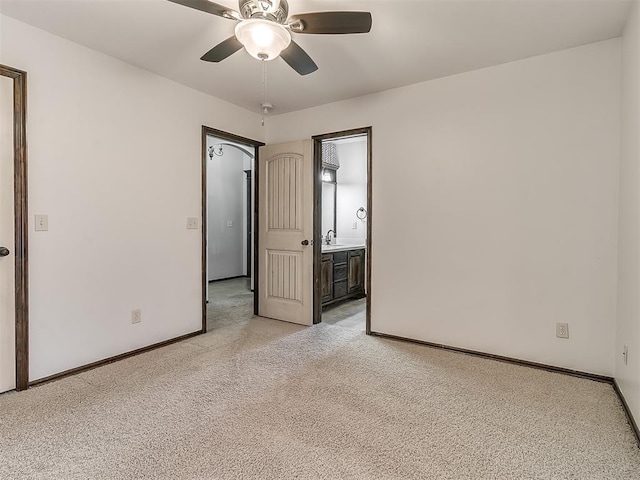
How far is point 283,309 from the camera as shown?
13.5 feet

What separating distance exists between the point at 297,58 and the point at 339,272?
119 inches

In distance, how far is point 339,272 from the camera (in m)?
4.79

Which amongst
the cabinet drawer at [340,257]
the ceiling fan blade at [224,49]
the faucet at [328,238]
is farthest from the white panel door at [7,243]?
the faucet at [328,238]

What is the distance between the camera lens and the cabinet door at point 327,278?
4441mm

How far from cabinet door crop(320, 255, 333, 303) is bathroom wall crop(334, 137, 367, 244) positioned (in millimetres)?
1342

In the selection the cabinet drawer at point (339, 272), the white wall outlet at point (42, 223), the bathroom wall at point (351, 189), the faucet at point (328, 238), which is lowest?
the cabinet drawer at point (339, 272)

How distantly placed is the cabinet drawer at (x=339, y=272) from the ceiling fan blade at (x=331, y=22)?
3.12m

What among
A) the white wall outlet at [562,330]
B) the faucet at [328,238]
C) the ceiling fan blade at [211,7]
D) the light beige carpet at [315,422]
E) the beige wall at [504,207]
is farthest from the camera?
the faucet at [328,238]

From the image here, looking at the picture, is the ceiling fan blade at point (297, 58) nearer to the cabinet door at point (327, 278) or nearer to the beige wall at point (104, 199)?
the beige wall at point (104, 199)

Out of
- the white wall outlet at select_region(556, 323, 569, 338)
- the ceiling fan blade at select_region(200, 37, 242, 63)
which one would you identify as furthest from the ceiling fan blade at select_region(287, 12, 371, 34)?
the white wall outlet at select_region(556, 323, 569, 338)

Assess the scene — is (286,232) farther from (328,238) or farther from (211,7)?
(211,7)

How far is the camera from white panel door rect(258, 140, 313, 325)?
3.93 m

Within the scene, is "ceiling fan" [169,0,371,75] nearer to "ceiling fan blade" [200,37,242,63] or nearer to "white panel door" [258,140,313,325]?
"ceiling fan blade" [200,37,242,63]

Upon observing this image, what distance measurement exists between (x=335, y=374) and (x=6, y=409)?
2020mm
